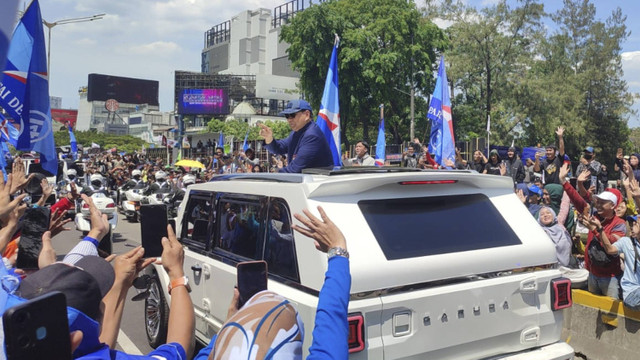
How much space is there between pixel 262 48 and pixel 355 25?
7370 centimetres

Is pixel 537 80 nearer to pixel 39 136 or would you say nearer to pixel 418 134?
pixel 418 134

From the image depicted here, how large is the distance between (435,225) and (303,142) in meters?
2.33

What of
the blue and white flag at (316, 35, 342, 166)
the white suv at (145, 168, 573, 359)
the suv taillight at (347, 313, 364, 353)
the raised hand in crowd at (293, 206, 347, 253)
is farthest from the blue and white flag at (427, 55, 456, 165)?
the raised hand in crowd at (293, 206, 347, 253)

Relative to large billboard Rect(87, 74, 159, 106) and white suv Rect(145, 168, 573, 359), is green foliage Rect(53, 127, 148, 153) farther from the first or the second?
white suv Rect(145, 168, 573, 359)

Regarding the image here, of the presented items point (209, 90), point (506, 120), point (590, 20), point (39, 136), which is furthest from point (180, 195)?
point (209, 90)

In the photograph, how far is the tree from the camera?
3772cm

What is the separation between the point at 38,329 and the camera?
3.91 ft

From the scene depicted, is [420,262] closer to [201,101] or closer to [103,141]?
[201,101]

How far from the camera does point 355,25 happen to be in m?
41.1

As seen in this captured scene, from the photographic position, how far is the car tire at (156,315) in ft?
17.1

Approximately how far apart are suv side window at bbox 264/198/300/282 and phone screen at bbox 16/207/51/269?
214 cm

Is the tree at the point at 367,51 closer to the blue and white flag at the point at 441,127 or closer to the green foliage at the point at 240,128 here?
the green foliage at the point at 240,128

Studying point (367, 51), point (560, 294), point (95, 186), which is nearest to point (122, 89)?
point (367, 51)

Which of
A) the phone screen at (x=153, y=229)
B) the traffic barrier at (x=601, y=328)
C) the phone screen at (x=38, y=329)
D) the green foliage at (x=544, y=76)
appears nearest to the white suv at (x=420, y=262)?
the phone screen at (x=153, y=229)
